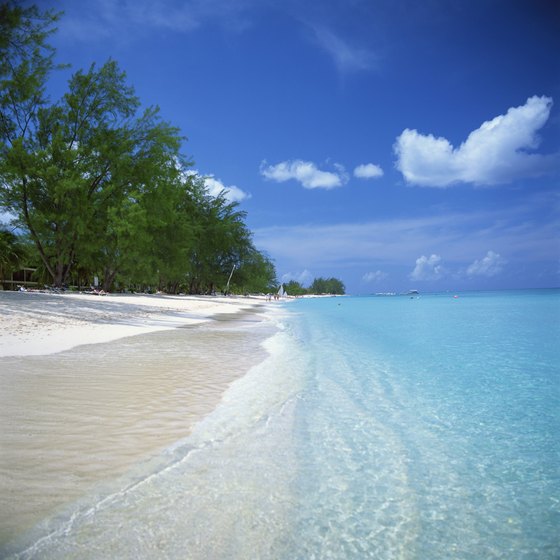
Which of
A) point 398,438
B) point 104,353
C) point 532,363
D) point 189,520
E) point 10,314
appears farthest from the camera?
point 10,314

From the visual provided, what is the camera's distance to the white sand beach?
2.77m

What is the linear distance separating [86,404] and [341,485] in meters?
3.09

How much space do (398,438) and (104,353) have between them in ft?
20.3

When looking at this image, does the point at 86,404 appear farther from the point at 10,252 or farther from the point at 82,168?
the point at 10,252

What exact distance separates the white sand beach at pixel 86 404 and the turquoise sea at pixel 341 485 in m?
0.23

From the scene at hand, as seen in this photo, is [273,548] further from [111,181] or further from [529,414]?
Result: [111,181]

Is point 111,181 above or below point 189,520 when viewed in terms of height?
above

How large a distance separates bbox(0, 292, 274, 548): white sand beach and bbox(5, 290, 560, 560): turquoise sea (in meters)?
0.23

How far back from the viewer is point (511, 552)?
88.6 inches

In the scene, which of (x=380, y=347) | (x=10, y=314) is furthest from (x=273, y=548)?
(x=10, y=314)

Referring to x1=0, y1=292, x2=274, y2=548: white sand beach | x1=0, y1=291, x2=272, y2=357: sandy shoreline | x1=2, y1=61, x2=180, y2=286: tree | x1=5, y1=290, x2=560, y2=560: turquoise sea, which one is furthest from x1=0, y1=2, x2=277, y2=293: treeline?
x1=5, y1=290, x2=560, y2=560: turquoise sea

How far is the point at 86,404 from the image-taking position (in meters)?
4.54

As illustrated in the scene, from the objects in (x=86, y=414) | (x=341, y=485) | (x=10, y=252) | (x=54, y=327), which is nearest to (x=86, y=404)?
(x=86, y=414)

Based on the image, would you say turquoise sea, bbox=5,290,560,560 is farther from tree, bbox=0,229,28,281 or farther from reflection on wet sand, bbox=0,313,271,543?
tree, bbox=0,229,28,281
